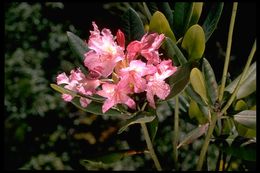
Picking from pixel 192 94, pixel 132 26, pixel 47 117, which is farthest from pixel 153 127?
pixel 47 117

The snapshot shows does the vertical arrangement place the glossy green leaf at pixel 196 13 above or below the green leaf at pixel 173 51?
above

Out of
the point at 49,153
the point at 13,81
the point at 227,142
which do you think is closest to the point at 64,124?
the point at 49,153

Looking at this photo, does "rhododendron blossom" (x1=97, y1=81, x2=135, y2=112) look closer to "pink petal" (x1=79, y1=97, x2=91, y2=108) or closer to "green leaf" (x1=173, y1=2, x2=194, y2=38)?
"pink petal" (x1=79, y1=97, x2=91, y2=108)

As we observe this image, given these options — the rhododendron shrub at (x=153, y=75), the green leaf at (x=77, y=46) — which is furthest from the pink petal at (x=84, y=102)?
the green leaf at (x=77, y=46)

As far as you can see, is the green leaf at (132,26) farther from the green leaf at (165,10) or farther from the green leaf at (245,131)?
the green leaf at (245,131)

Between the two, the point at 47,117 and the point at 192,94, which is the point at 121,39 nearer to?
the point at 192,94

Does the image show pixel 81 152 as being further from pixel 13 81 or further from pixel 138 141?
pixel 13 81
